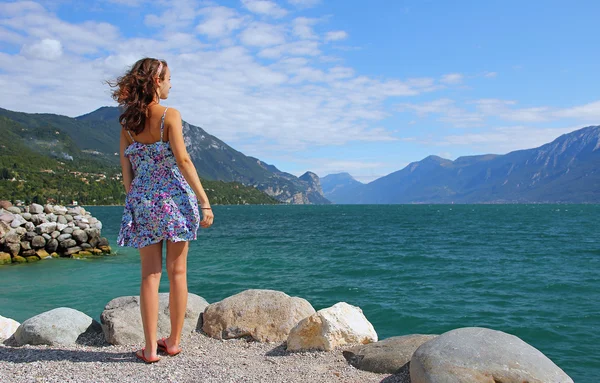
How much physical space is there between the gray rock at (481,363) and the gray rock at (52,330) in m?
4.69

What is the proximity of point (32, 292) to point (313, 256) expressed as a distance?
1506 cm

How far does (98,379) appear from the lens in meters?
4.40

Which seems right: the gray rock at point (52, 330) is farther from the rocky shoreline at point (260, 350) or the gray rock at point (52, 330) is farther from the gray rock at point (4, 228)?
the gray rock at point (4, 228)

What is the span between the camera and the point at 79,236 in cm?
2714

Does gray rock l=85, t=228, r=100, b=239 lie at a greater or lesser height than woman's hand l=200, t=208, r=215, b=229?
lesser

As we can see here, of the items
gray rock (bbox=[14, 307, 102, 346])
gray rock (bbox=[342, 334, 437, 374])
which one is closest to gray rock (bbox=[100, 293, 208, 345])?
gray rock (bbox=[14, 307, 102, 346])

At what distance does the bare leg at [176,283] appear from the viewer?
4.88 meters

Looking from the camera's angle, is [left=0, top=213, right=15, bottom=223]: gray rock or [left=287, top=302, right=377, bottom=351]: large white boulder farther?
[left=0, top=213, right=15, bottom=223]: gray rock

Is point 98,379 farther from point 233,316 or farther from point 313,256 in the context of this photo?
point 313,256

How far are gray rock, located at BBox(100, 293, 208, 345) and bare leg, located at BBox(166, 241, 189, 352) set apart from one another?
3.74 feet

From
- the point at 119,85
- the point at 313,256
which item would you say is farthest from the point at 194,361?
the point at 313,256

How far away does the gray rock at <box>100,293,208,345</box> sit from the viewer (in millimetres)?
6102

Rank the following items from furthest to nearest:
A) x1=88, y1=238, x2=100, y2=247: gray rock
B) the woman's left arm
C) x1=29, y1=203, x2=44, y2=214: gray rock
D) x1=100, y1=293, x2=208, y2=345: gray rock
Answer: x1=88, y1=238, x2=100, y2=247: gray rock < x1=29, y1=203, x2=44, y2=214: gray rock < x1=100, y1=293, x2=208, y2=345: gray rock < the woman's left arm

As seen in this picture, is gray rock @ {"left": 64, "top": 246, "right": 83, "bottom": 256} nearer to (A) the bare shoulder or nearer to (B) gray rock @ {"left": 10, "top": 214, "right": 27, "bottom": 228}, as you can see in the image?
(B) gray rock @ {"left": 10, "top": 214, "right": 27, "bottom": 228}
